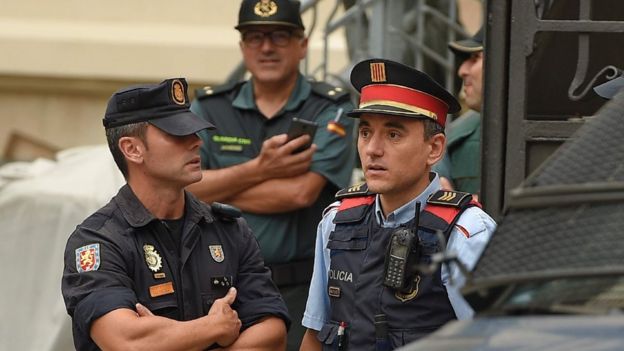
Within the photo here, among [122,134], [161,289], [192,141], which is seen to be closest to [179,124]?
[192,141]

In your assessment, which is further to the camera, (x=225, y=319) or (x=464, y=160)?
(x=464, y=160)

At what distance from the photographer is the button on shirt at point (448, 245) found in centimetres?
450

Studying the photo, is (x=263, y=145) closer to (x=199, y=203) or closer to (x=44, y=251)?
(x=199, y=203)

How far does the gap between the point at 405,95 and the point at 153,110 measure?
842 millimetres

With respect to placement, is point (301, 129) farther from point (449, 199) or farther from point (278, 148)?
point (449, 199)

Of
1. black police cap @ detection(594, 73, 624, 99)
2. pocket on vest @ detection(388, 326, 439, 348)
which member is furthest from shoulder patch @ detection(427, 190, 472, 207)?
black police cap @ detection(594, 73, 624, 99)

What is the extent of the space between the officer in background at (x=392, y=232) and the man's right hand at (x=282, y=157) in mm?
1240

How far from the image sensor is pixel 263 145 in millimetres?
6191

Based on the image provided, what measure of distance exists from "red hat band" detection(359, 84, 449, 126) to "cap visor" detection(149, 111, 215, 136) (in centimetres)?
55

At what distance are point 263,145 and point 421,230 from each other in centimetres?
168

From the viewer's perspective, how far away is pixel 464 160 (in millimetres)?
6520

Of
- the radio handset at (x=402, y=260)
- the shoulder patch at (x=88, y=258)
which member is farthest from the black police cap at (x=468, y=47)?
the shoulder patch at (x=88, y=258)

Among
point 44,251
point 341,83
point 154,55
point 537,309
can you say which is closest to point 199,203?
point 537,309

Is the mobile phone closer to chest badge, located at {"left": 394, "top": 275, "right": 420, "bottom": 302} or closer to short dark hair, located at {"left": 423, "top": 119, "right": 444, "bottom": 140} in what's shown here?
short dark hair, located at {"left": 423, "top": 119, "right": 444, "bottom": 140}
